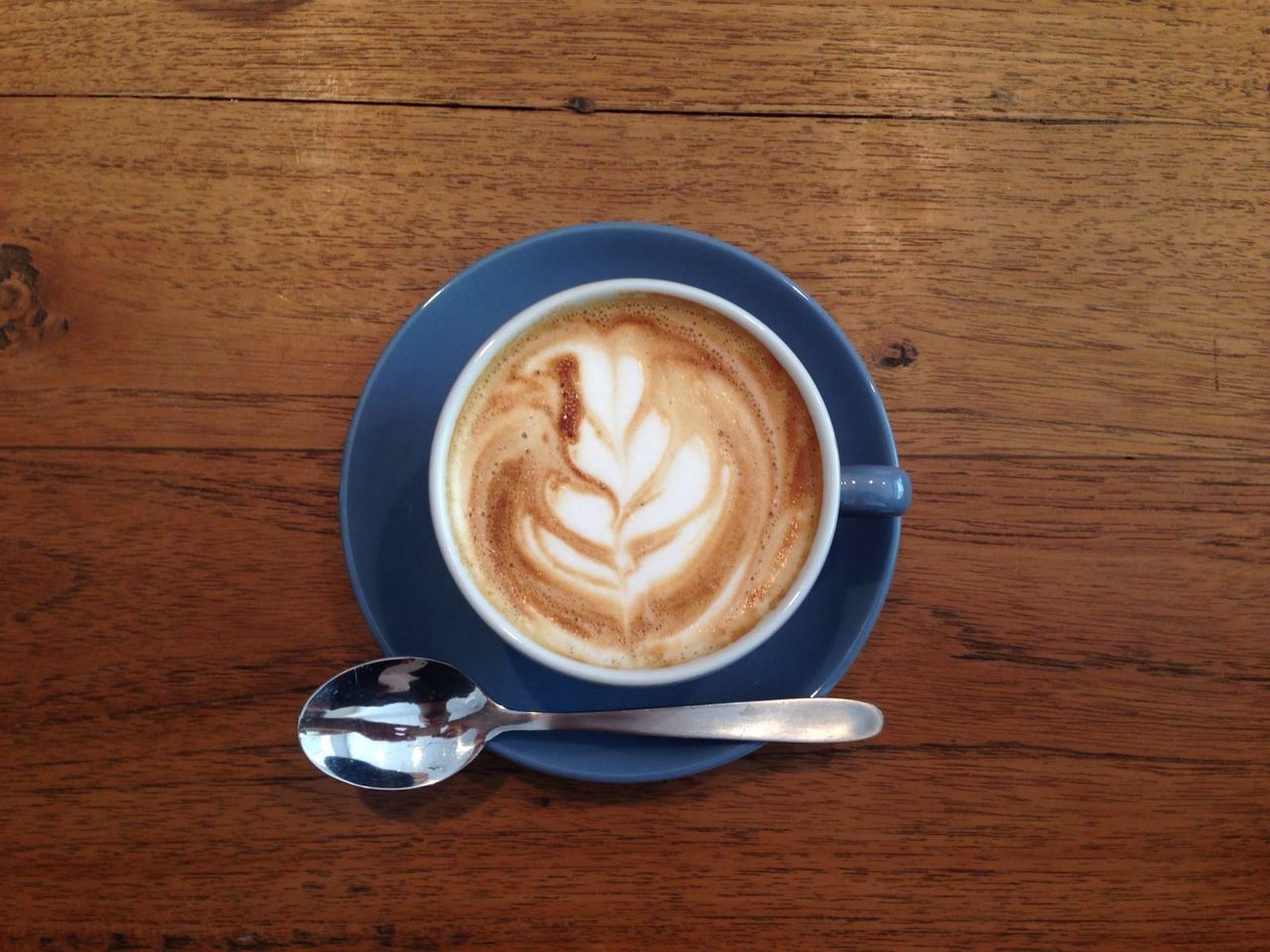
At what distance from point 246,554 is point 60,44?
0.71m

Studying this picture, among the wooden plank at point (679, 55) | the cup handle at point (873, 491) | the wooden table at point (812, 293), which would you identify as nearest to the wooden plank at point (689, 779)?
the wooden table at point (812, 293)

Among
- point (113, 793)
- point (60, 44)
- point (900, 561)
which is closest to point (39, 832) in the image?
point (113, 793)

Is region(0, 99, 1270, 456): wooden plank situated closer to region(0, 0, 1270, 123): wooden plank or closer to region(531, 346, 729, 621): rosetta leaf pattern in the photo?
region(0, 0, 1270, 123): wooden plank

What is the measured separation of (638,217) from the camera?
3.95 feet

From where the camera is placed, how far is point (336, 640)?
115 centimetres

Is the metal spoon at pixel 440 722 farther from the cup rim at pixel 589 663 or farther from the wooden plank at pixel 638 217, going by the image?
the wooden plank at pixel 638 217

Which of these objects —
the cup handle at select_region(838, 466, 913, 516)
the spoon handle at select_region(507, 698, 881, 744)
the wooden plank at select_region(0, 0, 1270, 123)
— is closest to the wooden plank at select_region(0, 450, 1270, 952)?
the spoon handle at select_region(507, 698, 881, 744)

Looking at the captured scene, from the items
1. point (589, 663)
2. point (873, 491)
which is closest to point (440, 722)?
point (589, 663)

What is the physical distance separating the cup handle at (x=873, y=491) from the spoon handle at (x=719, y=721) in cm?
23

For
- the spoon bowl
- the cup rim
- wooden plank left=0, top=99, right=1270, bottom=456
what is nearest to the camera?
the cup rim

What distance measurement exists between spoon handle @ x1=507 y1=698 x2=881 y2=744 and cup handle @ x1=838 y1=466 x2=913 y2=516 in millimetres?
235

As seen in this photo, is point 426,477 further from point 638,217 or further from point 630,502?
point 638,217

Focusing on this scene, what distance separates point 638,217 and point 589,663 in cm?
58

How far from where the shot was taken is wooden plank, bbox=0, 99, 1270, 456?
118cm
